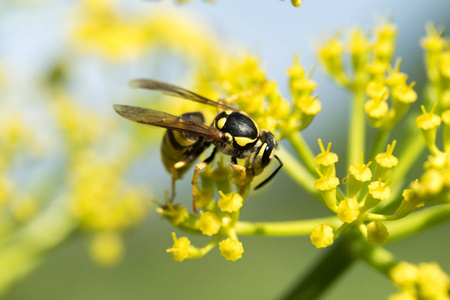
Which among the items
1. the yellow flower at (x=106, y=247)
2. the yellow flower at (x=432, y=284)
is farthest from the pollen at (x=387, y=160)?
the yellow flower at (x=106, y=247)

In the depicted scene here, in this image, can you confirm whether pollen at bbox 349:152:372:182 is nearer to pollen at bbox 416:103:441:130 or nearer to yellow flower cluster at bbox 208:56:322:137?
pollen at bbox 416:103:441:130

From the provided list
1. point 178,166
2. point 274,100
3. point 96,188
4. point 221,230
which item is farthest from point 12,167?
point 221,230

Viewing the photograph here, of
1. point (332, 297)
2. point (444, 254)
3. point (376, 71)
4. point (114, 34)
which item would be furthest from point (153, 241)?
point (376, 71)

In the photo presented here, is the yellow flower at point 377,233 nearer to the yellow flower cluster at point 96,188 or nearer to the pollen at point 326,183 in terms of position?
the pollen at point 326,183

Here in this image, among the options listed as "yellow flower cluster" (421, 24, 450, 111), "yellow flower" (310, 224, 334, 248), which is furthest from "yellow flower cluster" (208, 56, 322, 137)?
"yellow flower" (310, 224, 334, 248)

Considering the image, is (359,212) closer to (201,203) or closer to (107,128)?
(201,203)

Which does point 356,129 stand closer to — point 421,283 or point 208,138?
point 208,138

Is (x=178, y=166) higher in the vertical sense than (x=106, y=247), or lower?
higher
